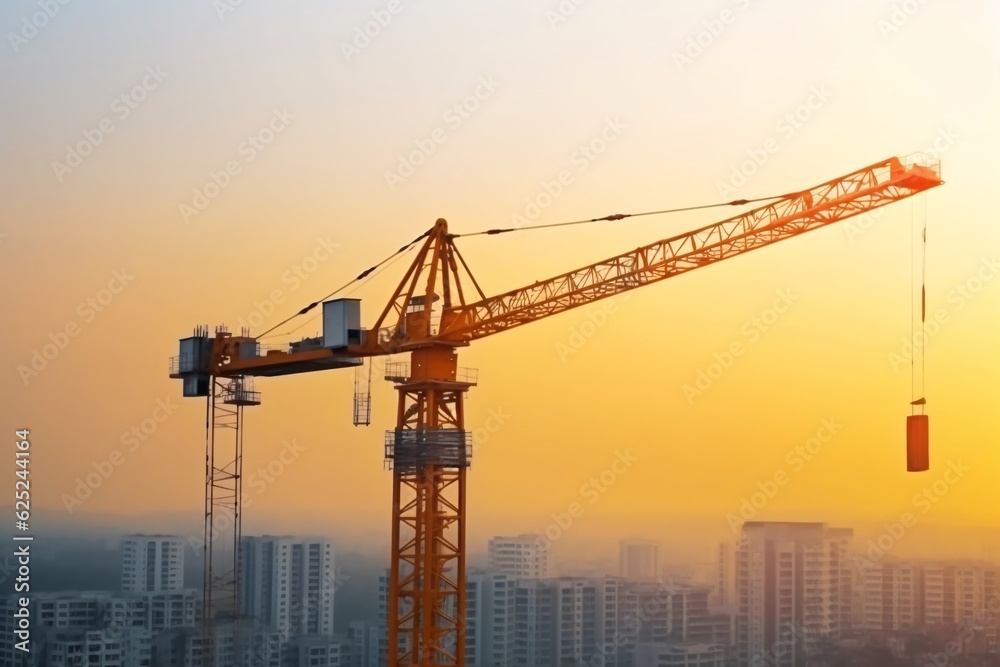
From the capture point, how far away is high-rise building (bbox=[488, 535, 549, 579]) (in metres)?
57.9

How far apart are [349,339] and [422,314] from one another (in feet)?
5.49

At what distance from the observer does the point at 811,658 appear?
61.4m

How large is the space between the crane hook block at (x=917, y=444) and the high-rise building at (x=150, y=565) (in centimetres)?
3771

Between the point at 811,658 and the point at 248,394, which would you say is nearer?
the point at 248,394

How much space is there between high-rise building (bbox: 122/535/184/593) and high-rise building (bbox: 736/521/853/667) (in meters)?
25.1

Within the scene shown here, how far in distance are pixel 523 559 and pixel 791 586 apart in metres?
13.5

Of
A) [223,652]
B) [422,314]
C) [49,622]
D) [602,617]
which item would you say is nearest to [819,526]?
[602,617]

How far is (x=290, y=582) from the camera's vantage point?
56000 millimetres

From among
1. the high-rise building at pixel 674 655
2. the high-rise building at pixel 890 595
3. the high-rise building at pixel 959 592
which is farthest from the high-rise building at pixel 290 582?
the high-rise building at pixel 959 592

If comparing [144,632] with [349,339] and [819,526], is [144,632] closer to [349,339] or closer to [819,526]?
[349,339]

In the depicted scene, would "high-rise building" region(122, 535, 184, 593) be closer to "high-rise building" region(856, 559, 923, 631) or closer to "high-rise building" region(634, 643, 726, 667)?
"high-rise building" region(634, 643, 726, 667)

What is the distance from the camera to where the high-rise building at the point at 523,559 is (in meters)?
57.9

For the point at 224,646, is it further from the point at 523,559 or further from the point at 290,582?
the point at 523,559

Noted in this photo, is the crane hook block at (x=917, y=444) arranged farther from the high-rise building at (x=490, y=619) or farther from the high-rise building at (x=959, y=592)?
the high-rise building at (x=959, y=592)
